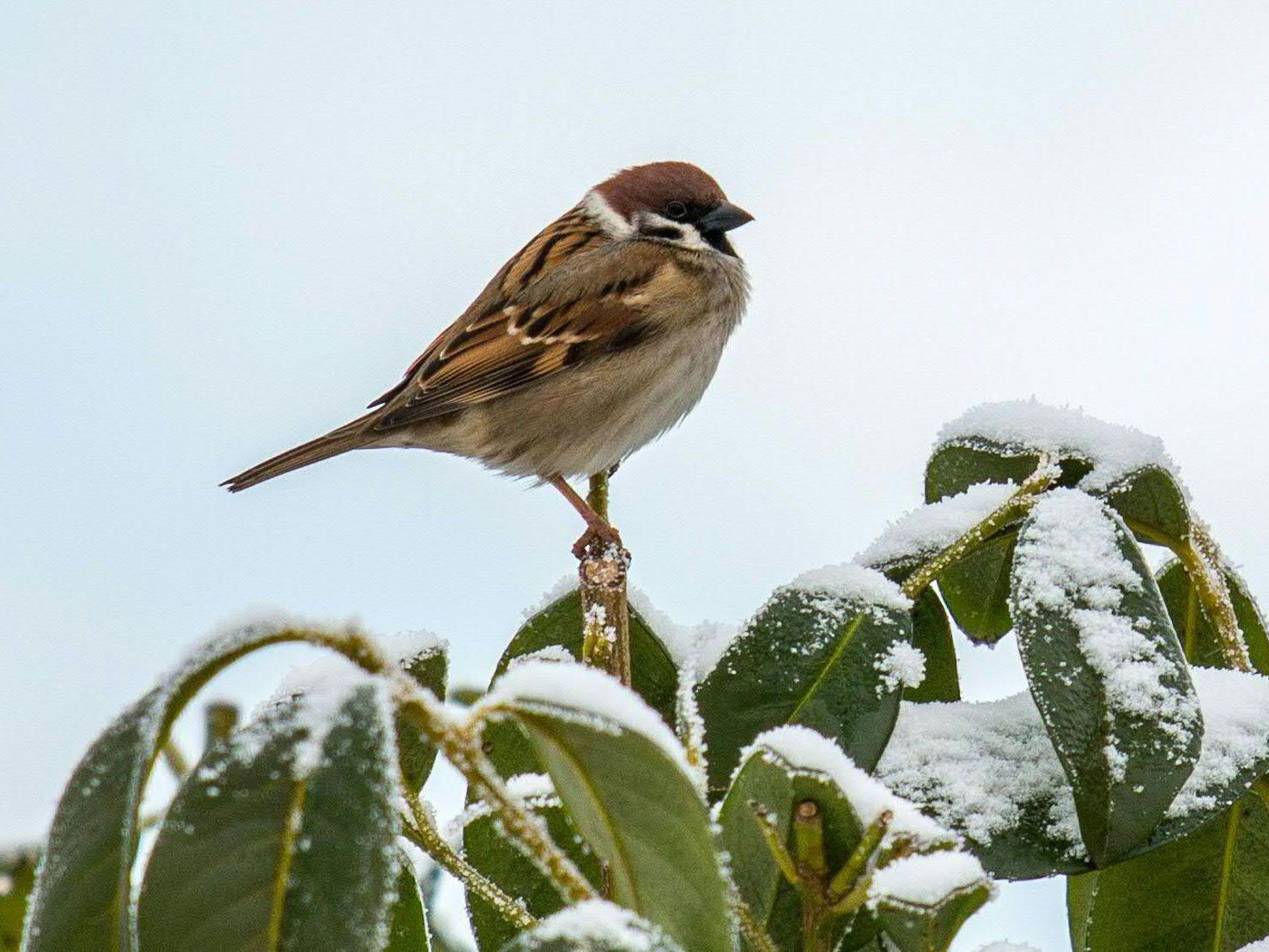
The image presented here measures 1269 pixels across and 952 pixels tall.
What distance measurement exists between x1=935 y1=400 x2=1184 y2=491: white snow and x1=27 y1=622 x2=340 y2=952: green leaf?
0.87m

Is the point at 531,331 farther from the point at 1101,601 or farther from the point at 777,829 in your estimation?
the point at 777,829

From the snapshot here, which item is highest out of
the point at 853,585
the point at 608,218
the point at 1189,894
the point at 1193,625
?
the point at 608,218

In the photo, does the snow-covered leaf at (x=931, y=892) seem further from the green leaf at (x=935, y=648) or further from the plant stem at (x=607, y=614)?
the green leaf at (x=935, y=648)

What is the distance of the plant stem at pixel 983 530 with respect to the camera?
4.25ft

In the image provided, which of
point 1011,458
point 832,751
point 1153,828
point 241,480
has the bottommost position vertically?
point 1153,828

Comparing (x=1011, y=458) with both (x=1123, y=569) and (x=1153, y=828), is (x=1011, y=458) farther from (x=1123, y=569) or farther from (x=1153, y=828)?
(x=1153, y=828)

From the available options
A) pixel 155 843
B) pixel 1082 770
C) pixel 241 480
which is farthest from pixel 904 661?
pixel 241 480

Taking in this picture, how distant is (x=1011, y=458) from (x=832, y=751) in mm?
578

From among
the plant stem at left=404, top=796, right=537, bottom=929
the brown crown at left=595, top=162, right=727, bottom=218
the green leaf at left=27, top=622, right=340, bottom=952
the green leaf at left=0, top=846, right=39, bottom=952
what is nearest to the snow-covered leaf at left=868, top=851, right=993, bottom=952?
the plant stem at left=404, top=796, right=537, bottom=929

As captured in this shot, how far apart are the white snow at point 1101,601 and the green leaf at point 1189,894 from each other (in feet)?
0.77

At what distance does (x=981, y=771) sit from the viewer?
1282mm

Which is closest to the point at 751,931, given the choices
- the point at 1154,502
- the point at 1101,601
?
the point at 1101,601

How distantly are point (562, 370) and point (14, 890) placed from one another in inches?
77.1

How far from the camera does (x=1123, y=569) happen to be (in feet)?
4.05
